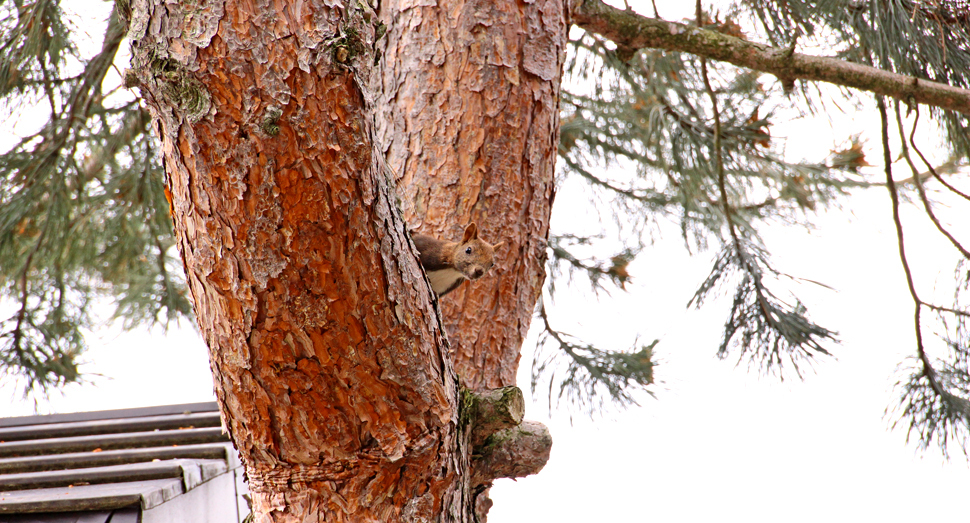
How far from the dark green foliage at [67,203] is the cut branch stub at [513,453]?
1.67 metres

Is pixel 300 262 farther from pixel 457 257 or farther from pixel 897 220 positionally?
pixel 897 220

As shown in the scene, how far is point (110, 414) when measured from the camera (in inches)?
103

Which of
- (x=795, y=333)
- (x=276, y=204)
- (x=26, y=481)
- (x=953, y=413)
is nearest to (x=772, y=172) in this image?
(x=795, y=333)

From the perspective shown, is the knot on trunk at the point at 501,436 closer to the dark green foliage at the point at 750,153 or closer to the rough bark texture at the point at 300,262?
the rough bark texture at the point at 300,262

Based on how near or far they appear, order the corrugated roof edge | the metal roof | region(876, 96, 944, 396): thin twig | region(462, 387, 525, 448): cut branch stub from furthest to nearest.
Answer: the corrugated roof edge < region(876, 96, 944, 396): thin twig < the metal roof < region(462, 387, 525, 448): cut branch stub

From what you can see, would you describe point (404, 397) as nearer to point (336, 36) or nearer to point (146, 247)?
point (336, 36)

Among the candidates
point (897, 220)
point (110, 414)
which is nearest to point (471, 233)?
point (897, 220)

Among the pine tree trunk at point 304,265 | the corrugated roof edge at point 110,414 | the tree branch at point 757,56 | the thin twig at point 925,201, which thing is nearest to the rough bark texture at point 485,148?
the tree branch at point 757,56

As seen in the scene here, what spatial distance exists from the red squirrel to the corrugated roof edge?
1615 millimetres

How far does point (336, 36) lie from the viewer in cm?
72

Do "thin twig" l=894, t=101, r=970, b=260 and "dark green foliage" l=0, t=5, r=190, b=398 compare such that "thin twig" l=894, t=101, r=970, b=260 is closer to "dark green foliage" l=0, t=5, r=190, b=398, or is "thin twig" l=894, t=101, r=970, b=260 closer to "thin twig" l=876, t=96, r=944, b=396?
"thin twig" l=876, t=96, r=944, b=396

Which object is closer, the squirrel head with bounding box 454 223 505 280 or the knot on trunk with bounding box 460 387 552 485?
the knot on trunk with bounding box 460 387 552 485

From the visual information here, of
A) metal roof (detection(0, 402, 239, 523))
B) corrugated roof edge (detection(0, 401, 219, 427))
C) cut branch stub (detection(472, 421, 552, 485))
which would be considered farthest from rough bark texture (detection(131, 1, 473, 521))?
corrugated roof edge (detection(0, 401, 219, 427))

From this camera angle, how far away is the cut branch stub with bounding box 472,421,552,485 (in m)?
1.06
